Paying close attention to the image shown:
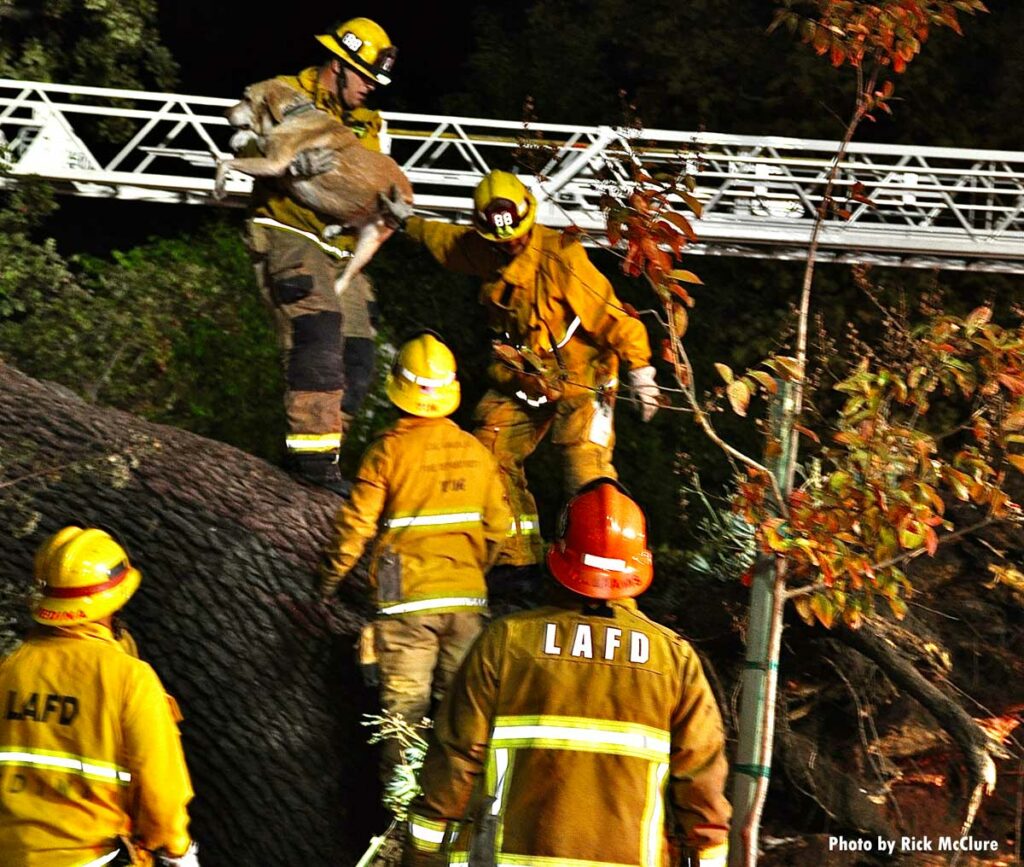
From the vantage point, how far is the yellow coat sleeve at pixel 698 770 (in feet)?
10.8

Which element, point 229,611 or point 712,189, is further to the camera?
point 712,189

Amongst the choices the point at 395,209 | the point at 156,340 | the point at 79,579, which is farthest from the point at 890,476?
the point at 156,340

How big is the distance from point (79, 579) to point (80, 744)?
0.41 meters

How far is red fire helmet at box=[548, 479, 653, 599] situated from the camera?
10.9 ft

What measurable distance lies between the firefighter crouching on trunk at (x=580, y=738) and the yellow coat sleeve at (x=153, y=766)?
64 cm

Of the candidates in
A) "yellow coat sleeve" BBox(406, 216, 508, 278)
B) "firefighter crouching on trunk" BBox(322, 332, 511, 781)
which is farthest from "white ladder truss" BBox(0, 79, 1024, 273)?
"firefighter crouching on trunk" BBox(322, 332, 511, 781)

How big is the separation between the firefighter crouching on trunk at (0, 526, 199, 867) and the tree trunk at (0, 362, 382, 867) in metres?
1.29

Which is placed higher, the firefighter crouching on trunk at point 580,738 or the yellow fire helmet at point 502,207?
the yellow fire helmet at point 502,207

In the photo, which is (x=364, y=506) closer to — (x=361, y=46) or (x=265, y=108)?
(x=265, y=108)

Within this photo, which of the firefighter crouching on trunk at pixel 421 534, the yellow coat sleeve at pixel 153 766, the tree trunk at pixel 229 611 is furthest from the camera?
the tree trunk at pixel 229 611

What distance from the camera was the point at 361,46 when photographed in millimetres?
5980

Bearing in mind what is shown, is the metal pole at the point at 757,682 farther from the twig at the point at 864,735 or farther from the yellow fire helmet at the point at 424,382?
the twig at the point at 864,735

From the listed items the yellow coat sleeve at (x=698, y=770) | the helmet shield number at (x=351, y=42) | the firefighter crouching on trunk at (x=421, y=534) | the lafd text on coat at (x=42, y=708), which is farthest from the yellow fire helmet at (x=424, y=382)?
the yellow coat sleeve at (x=698, y=770)

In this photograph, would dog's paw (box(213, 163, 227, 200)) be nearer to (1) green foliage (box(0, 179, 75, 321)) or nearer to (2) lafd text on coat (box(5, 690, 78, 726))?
(2) lafd text on coat (box(5, 690, 78, 726))
